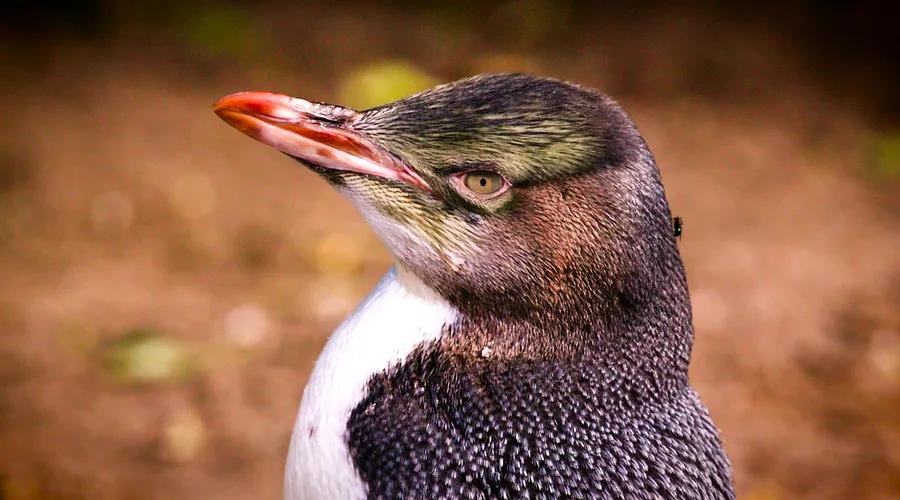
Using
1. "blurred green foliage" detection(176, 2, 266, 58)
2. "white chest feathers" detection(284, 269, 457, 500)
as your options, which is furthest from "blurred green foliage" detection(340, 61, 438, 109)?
"white chest feathers" detection(284, 269, 457, 500)

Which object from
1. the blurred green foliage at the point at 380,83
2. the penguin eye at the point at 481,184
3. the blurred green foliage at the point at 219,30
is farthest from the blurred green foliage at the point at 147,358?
the penguin eye at the point at 481,184

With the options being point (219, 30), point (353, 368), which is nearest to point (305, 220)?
point (219, 30)

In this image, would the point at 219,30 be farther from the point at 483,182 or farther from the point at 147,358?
the point at 483,182

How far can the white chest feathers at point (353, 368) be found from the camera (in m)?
1.99

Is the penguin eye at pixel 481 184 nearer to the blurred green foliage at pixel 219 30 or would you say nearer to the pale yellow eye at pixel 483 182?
the pale yellow eye at pixel 483 182

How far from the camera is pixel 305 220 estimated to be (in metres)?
5.31

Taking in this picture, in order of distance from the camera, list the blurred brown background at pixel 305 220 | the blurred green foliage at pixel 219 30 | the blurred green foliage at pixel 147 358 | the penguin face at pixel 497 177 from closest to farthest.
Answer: the penguin face at pixel 497 177, the blurred brown background at pixel 305 220, the blurred green foliage at pixel 147 358, the blurred green foliage at pixel 219 30

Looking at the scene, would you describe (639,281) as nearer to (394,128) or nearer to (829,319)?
(394,128)

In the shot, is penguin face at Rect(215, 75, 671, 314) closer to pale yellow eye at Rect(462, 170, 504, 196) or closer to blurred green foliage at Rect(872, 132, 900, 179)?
pale yellow eye at Rect(462, 170, 504, 196)

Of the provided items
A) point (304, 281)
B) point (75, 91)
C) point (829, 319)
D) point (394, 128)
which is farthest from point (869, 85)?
point (394, 128)

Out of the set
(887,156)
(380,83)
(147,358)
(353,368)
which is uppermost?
(380,83)

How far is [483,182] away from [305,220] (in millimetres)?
3499

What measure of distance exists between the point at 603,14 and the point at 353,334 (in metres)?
5.27

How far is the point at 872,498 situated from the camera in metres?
3.83
